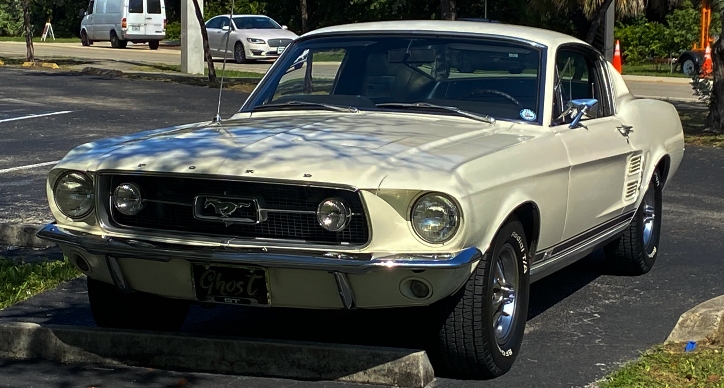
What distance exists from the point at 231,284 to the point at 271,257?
0.30 meters

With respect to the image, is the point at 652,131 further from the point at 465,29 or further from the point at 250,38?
the point at 250,38

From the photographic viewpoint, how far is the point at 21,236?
8383mm

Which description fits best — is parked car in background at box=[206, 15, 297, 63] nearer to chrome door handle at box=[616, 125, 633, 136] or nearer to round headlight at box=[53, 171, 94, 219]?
chrome door handle at box=[616, 125, 633, 136]

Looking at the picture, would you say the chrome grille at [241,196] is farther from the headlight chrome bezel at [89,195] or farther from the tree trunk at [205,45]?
the tree trunk at [205,45]

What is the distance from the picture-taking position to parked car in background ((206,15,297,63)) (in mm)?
30281

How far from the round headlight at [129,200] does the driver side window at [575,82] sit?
2.24 m

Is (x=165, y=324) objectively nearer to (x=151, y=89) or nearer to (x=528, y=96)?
(x=528, y=96)

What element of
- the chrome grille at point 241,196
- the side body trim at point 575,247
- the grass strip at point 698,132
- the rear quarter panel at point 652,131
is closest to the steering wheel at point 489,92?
the side body trim at point 575,247

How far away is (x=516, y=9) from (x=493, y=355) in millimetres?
31641

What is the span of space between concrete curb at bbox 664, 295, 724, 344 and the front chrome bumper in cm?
145

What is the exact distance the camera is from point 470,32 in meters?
6.67

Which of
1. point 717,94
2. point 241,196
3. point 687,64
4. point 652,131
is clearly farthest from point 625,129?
point 687,64

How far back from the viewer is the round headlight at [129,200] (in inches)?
211

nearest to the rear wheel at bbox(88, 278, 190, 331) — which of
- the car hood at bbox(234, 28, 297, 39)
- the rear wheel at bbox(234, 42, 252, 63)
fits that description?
the car hood at bbox(234, 28, 297, 39)
